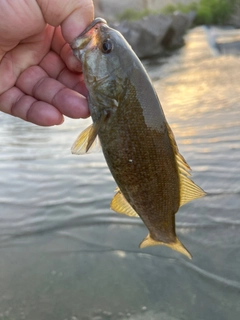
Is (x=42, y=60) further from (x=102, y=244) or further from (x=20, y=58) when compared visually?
(x=102, y=244)

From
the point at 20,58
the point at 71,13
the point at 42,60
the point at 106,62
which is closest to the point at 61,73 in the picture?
the point at 42,60

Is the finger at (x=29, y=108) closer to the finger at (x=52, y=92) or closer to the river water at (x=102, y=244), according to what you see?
the finger at (x=52, y=92)

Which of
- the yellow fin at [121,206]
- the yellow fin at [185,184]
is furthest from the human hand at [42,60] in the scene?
the yellow fin at [185,184]

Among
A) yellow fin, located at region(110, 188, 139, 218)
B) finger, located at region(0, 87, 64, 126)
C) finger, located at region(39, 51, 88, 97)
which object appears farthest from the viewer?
finger, located at region(39, 51, 88, 97)

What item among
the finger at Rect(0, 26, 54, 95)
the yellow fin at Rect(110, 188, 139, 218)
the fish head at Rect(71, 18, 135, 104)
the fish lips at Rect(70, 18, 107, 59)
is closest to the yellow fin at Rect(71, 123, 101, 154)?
the fish head at Rect(71, 18, 135, 104)

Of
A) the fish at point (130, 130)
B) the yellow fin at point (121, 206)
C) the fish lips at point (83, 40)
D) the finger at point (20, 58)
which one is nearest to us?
the fish at point (130, 130)

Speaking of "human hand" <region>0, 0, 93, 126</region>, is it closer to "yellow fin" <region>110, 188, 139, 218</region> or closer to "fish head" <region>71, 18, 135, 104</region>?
"fish head" <region>71, 18, 135, 104</region>
